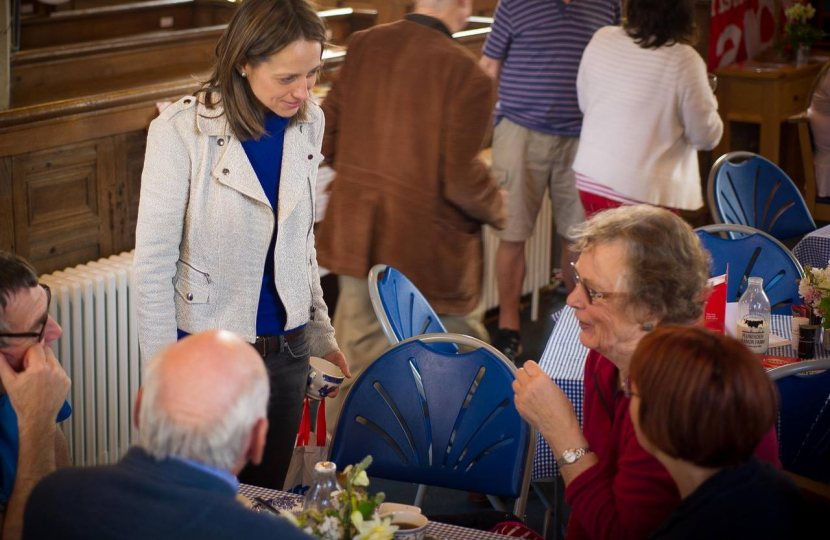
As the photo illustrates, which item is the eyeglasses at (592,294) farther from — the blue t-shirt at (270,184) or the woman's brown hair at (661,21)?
the woman's brown hair at (661,21)

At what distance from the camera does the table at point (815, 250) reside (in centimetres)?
389

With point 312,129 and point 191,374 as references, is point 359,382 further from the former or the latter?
point 191,374

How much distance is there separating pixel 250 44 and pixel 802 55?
6.13 m

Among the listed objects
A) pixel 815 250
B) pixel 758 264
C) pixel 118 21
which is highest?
pixel 118 21

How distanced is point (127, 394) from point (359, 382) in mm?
1313

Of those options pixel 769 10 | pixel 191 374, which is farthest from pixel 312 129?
pixel 769 10

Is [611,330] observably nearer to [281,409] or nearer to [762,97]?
[281,409]

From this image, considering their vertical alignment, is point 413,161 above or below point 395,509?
above

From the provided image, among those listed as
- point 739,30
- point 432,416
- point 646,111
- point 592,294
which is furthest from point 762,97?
point 592,294

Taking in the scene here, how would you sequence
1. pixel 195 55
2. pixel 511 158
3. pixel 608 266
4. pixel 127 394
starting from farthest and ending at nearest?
1. pixel 195 55
2. pixel 511 158
3. pixel 127 394
4. pixel 608 266

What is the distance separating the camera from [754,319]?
2766 millimetres

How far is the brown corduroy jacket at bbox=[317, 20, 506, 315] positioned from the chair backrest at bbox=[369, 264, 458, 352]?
341mm

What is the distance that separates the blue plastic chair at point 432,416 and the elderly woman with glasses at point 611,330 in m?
0.28

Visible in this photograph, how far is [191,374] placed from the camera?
4.28ft
